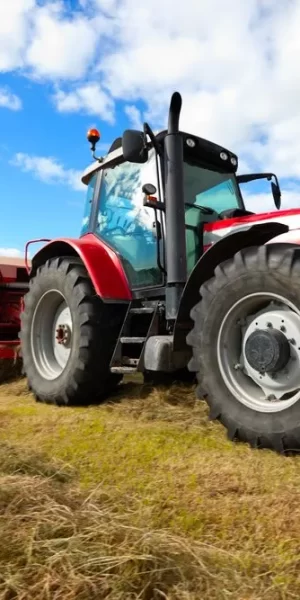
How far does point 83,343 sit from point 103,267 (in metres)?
0.65

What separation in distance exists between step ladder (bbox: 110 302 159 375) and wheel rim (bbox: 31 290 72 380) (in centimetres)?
68

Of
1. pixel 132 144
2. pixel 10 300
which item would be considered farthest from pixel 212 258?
pixel 10 300

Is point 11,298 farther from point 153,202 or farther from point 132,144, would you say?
point 132,144

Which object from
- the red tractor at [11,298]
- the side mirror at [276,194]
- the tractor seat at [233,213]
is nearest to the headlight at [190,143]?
the tractor seat at [233,213]

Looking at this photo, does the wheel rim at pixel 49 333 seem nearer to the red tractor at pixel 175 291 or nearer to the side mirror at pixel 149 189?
the red tractor at pixel 175 291

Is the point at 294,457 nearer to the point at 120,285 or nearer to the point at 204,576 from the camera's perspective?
the point at 204,576


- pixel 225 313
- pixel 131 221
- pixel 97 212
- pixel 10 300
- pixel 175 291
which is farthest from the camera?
pixel 10 300

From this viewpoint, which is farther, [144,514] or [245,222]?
[245,222]

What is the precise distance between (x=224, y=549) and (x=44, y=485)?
0.70m

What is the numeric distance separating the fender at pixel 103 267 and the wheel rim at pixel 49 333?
0.53 meters

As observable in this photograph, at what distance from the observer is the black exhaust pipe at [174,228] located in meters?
3.74

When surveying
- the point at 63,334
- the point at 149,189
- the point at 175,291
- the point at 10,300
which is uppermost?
the point at 149,189

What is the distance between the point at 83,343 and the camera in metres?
4.17

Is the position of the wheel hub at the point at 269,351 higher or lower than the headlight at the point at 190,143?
lower
